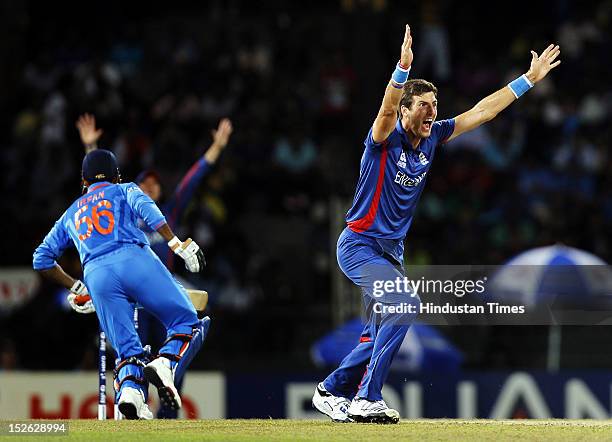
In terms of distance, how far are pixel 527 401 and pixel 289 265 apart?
4453 millimetres

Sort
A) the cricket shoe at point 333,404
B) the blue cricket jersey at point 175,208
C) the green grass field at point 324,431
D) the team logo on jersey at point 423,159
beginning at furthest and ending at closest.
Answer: the blue cricket jersey at point 175,208
the cricket shoe at point 333,404
the team logo on jersey at point 423,159
the green grass field at point 324,431

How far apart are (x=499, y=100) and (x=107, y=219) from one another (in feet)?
10.6

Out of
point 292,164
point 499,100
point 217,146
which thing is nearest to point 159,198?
point 217,146

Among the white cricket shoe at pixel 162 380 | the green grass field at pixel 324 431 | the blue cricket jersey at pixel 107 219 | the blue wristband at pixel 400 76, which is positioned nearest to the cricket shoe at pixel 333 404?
the green grass field at pixel 324 431

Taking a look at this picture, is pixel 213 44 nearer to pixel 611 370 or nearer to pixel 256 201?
pixel 256 201

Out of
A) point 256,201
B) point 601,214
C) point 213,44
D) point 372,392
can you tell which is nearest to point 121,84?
point 213,44

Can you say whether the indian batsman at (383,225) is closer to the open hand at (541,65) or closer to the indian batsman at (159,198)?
the open hand at (541,65)

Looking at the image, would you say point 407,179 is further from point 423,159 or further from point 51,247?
point 51,247

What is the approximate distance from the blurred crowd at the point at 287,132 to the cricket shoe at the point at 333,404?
5.88 metres

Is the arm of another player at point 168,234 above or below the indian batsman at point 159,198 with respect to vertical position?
below

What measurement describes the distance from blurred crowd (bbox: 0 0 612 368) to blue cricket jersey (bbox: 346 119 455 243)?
6072 millimetres

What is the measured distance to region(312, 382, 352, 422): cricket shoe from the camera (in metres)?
10.8

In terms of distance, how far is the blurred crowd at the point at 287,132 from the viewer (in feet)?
60.6

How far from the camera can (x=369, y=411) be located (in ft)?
34.0
